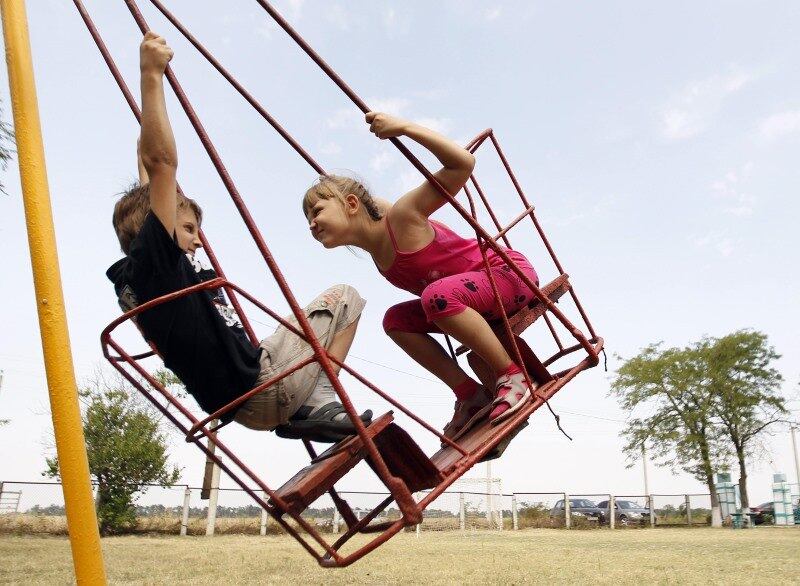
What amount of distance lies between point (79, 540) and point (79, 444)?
0.65 ft

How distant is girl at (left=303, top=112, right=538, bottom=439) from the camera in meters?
2.38

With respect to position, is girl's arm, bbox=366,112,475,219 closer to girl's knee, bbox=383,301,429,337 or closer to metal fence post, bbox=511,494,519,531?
girl's knee, bbox=383,301,429,337

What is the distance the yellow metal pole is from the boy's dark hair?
469 millimetres

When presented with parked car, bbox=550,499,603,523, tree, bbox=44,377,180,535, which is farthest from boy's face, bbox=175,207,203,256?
parked car, bbox=550,499,603,523

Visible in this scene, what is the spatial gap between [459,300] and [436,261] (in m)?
0.25

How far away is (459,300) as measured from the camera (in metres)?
2.55

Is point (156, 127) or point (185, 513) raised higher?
point (156, 127)

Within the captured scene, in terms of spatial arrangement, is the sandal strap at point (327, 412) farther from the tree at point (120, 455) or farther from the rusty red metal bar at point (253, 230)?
the tree at point (120, 455)

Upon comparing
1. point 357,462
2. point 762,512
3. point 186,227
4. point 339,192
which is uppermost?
point 339,192

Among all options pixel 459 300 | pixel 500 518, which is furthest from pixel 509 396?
pixel 500 518

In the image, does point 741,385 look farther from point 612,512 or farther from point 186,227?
point 186,227

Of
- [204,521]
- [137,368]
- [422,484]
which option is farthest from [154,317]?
[204,521]

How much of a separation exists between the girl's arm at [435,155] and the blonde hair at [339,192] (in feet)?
0.33

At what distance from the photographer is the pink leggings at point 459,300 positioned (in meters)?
2.53
